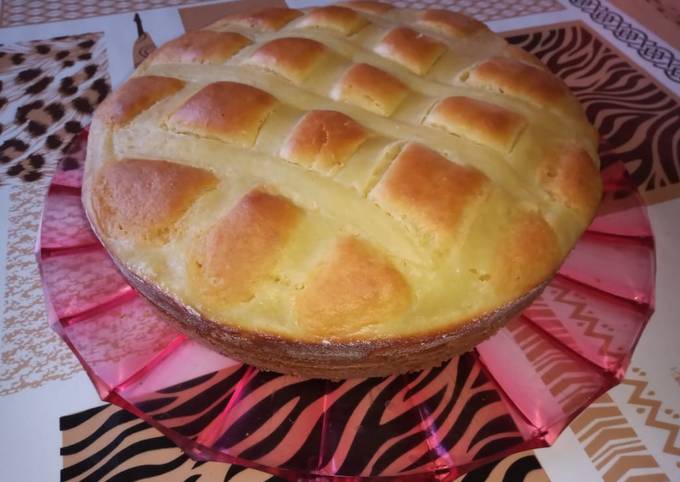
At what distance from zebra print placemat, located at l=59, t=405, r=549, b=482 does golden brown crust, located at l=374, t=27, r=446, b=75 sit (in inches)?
23.7

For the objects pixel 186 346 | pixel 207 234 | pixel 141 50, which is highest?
pixel 207 234

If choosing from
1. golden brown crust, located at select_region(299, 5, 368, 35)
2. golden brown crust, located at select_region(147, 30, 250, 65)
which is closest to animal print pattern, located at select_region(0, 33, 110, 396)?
golden brown crust, located at select_region(147, 30, 250, 65)

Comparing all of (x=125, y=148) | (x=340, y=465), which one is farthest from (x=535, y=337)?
(x=125, y=148)

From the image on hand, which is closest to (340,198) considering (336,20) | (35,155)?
(336,20)

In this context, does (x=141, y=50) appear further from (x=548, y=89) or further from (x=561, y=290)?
(x=561, y=290)

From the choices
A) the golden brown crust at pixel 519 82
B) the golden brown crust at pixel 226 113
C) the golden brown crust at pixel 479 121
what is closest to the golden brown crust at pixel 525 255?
Answer: the golden brown crust at pixel 479 121

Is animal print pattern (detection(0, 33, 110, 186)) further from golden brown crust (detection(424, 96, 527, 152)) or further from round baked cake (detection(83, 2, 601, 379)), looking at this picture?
golden brown crust (detection(424, 96, 527, 152))

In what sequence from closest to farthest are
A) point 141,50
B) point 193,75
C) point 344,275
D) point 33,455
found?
point 344,275
point 33,455
point 193,75
point 141,50

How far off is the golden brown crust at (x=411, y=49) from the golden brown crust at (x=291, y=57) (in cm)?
10

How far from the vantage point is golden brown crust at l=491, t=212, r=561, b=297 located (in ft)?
2.45

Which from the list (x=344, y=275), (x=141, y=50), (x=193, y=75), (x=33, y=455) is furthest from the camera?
(x=141, y=50)

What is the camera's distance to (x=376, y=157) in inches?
30.9

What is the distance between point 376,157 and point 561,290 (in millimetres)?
392

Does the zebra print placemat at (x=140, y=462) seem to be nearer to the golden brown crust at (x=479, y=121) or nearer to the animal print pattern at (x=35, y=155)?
the animal print pattern at (x=35, y=155)
